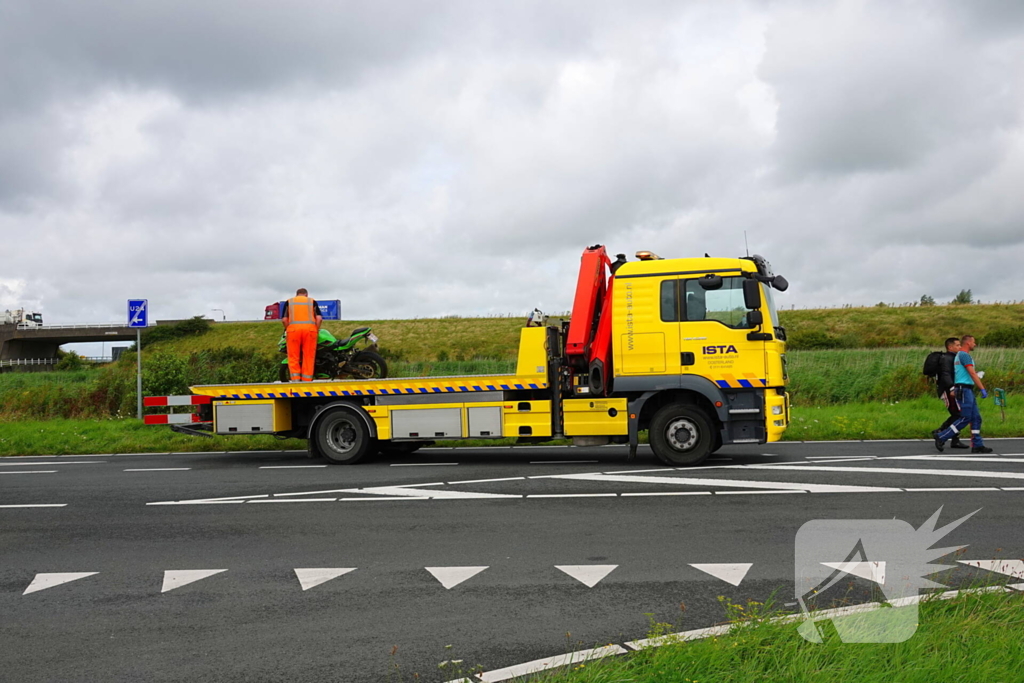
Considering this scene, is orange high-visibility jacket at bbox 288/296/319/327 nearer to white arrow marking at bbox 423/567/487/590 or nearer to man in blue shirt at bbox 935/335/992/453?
white arrow marking at bbox 423/567/487/590

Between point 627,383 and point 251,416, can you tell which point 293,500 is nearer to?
point 251,416

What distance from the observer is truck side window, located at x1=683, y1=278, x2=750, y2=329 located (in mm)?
12258

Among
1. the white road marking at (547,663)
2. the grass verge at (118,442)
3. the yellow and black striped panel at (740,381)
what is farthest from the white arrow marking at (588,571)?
the grass verge at (118,442)

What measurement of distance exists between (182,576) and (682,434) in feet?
25.0

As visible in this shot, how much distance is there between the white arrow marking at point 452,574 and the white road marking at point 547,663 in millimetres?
1702

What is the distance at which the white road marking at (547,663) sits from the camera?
4203 millimetres

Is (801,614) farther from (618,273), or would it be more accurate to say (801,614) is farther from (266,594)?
(618,273)

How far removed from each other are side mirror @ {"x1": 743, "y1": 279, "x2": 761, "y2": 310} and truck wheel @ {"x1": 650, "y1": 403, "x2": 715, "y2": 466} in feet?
5.34

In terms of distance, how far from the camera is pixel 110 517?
920cm

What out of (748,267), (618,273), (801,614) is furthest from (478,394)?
(801,614)

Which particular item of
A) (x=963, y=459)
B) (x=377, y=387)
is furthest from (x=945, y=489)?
(x=377, y=387)

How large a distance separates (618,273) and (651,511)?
4.82m

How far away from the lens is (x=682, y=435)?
40.7ft

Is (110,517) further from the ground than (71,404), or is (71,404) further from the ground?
(71,404)
